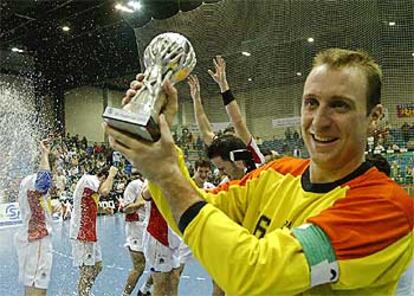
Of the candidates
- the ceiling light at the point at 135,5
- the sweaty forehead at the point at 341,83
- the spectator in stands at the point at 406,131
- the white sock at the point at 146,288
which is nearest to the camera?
the sweaty forehead at the point at 341,83

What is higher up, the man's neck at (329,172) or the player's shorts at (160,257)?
the man's neck at (329,172)

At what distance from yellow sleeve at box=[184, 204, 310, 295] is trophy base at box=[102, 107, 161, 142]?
0.12m

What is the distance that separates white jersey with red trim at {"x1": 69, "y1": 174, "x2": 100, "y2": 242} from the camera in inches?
154

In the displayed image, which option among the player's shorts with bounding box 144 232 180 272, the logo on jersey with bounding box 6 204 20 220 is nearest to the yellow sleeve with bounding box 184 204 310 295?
the player's shorts with bounding box 144 232 180 272

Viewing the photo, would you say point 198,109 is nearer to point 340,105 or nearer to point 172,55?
point 172,55

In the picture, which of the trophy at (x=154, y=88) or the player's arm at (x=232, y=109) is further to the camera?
the player's arm at (x=232, y=109)

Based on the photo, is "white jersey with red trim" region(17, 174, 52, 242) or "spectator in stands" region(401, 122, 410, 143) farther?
"spectator in stands" region(401, 122, 410, 143)

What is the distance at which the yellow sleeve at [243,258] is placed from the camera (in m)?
0.70

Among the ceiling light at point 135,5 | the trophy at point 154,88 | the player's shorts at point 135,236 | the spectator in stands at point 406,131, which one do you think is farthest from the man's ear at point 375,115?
the ceiling light at point 135,5

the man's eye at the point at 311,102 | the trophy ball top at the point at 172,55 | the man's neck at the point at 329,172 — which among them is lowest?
the man's neck at the point at 329,172

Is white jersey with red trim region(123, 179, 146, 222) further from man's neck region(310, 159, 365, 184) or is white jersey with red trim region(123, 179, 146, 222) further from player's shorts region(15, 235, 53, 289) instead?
man's neck region(310, 159, 365, 184)

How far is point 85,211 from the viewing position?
3947 mm

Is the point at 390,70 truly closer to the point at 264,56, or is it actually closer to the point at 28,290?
the point at 264,56

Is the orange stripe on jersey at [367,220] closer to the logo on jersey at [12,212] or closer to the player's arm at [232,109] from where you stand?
the player's arm at [232,109]
